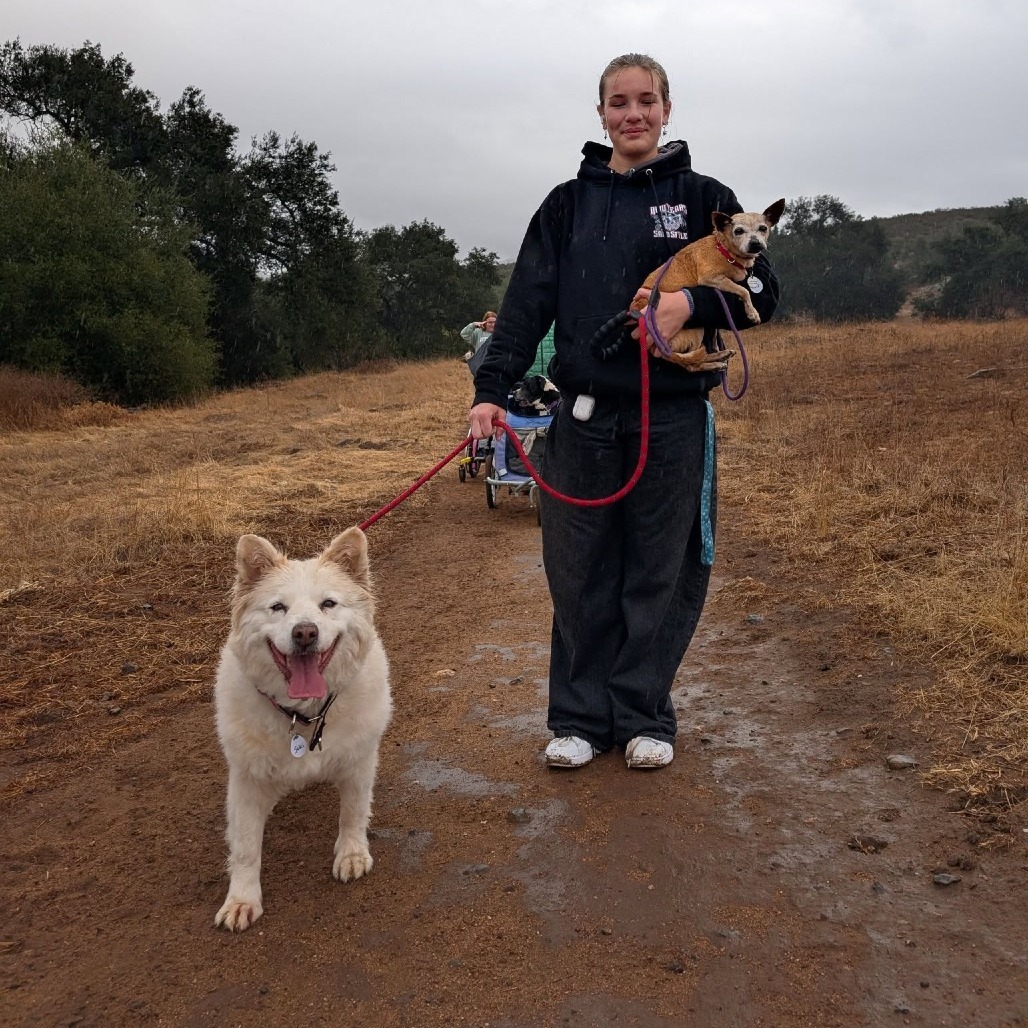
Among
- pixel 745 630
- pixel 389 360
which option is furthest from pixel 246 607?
pixel 389 360

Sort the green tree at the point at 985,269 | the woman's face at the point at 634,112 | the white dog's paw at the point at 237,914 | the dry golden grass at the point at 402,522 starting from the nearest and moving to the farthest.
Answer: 1. the white dog's paw at the point at 237,914
2. the woman's face at the point at 634,112
3. the dry golden grass at the point at 402,522
4. the green tree at the point at 985,269

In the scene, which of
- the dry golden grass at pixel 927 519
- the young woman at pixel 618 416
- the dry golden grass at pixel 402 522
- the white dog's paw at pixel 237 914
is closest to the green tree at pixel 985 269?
the dry golden grass at pixel 402 522

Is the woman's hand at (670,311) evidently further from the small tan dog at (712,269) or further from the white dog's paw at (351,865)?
the white dog's paw at (351,865)

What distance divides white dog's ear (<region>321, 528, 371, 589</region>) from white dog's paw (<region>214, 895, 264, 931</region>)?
1.10 meters

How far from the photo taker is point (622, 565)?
3660 mm

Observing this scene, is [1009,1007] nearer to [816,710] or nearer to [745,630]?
[816,710]

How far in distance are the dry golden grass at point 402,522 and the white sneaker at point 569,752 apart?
1.32m

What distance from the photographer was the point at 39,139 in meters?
22.2

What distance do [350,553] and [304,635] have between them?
1.43ft

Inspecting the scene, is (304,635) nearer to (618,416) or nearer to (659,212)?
(618,416)

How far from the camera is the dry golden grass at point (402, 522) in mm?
4230

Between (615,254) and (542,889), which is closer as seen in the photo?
(542,889)

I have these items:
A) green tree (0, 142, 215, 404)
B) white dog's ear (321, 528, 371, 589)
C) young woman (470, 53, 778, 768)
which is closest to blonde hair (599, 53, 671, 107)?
young woman (470, 53, 778, 768)

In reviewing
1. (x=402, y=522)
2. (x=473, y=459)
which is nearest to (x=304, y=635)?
(x=402, y=522)
